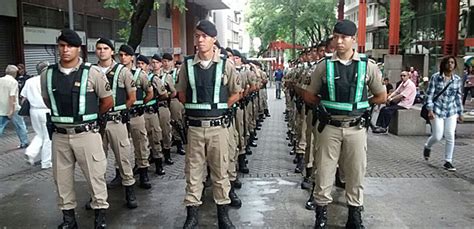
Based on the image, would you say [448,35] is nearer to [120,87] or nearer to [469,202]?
[469,202]

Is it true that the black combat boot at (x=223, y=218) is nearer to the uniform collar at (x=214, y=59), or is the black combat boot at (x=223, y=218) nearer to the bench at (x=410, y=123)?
the uniform collar at (x=214, y=59)

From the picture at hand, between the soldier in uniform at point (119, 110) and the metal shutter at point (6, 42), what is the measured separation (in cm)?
946

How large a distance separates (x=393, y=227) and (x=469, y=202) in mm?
1509

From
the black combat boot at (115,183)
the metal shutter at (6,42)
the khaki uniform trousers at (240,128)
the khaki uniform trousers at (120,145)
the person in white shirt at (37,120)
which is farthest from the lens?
the metal shutter at (6,42)

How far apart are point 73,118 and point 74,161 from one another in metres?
0.47

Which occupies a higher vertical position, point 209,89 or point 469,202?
point 209,89

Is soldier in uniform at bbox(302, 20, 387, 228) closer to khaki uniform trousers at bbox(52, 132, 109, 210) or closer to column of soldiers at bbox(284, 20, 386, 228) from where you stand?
Answer: column of soldiers at bbox(284, 20, 386, 228)

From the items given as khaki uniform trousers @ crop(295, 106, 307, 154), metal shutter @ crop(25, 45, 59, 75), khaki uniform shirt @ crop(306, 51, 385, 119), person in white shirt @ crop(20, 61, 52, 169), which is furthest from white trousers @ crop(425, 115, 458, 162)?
→ metal shutter @ crop(25, 45, 59, 75)

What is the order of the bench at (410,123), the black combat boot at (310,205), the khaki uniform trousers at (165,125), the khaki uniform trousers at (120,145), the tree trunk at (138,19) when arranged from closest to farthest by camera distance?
1. the black combat boot at (310,205)
2. the khaki uniform trousers at (120,145)
3. the khaki uniform trousers at (165,125)
4. the bench at (410,123)
5. the tree trunk at (138,19)

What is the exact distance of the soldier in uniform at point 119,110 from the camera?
18.9 feet

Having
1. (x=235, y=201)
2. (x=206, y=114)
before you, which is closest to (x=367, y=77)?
(x=206, y=114)

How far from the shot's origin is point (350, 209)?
4.92m

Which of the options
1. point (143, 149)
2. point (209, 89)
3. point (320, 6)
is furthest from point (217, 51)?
point (320, 6)

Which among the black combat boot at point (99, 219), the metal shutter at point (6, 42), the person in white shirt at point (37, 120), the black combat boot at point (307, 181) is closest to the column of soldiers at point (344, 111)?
the black combat boot at point (307, 181)
